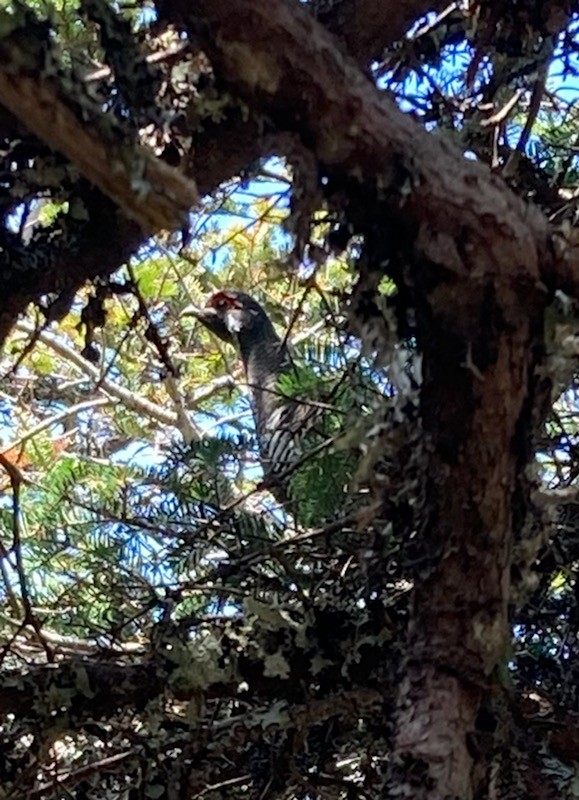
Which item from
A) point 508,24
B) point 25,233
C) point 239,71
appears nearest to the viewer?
point 239,71

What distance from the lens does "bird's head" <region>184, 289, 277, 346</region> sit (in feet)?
5.62

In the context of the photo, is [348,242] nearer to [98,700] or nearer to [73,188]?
[73,188]

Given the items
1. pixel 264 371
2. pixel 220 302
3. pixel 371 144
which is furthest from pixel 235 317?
pixel 371 144

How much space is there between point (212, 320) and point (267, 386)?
0.38 m

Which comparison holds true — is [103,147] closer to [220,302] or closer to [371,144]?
[371,144]

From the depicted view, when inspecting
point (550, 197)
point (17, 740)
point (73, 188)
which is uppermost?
point (550, 197)

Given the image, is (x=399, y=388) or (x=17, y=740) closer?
(x=399, y=388)

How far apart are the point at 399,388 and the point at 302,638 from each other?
9.9 inches

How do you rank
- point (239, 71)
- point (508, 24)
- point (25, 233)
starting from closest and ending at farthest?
point (239, 71), point (25, 233), point (508, 24)

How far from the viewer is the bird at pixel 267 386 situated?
1097 mm

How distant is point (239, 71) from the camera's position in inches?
28.6

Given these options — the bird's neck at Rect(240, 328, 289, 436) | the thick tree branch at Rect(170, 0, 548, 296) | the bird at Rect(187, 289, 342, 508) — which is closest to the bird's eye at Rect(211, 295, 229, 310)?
the bird at Rect(187, 289, 342, 508)

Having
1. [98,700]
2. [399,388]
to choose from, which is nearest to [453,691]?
[399,388]

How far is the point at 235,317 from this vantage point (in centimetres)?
179
